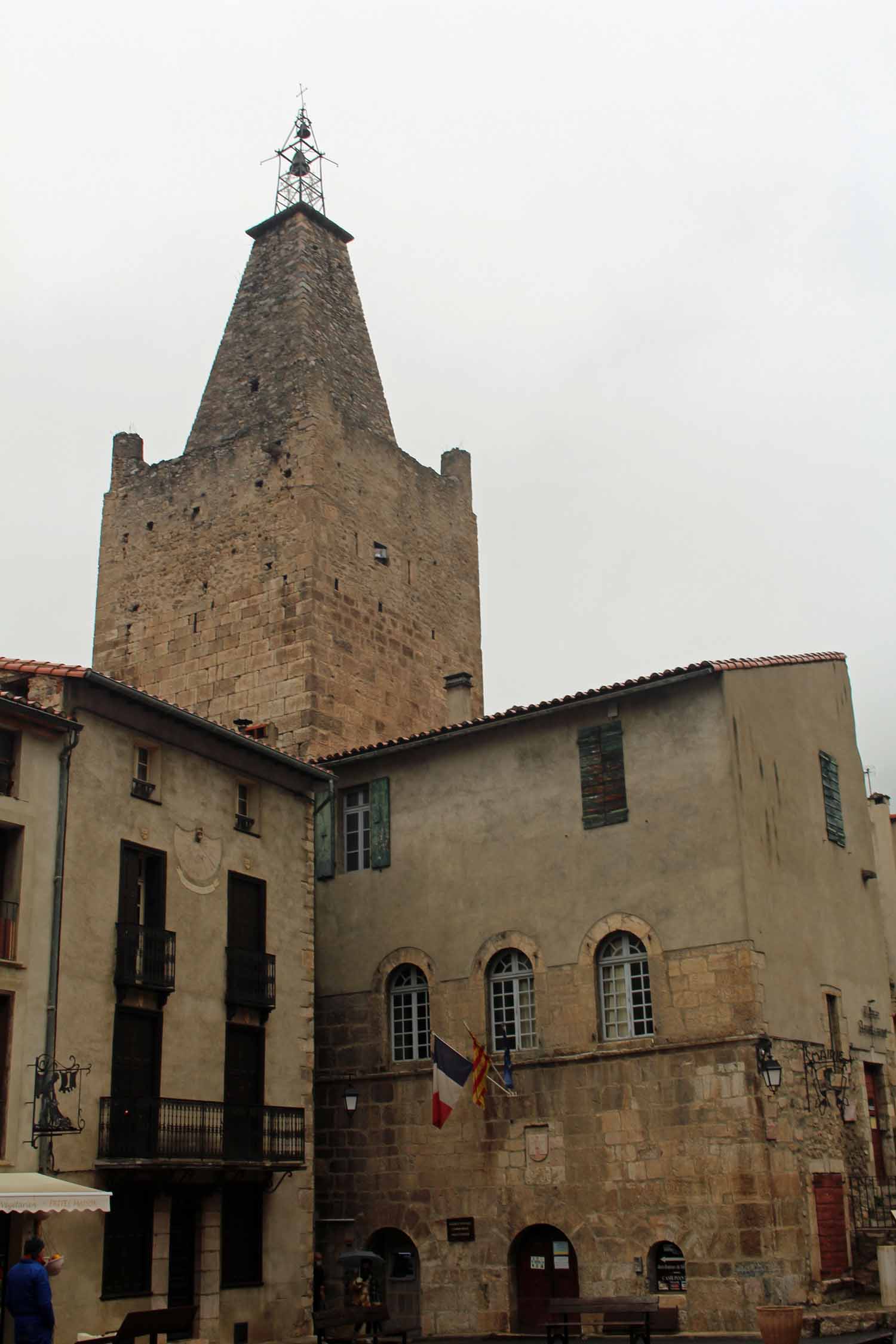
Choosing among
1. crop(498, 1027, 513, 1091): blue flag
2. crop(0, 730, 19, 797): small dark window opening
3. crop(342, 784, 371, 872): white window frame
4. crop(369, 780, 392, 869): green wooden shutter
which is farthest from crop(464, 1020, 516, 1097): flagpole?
crop(0, 730, 19, 797): small dark window opening

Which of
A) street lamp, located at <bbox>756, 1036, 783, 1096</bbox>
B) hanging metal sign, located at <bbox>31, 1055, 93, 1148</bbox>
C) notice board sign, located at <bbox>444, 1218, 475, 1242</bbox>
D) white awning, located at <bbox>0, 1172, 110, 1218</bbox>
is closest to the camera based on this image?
white awning, located at <bbox>0, 1172, 110, 1218</bbox>

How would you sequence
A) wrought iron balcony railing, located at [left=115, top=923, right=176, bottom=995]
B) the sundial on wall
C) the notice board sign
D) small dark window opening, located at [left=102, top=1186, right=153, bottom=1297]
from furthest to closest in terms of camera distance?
the notice board sign, the sundial on wall, wrought iron balcony railing, located at [left=115, top=923, right=176, bottom=995], small dark window opening, located at [left=102, top=1186, right=153, bottom=1297]

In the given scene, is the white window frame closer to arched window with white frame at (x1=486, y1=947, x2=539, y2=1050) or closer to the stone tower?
the stone tower

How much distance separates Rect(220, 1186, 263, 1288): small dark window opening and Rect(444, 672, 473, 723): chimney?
10429 millimetres

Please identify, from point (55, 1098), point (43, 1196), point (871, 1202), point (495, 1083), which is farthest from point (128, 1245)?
point (871, 1202)

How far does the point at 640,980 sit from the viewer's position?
22141 millimetres

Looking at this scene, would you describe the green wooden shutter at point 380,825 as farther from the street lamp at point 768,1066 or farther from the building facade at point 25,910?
the street lamp at point 768,1066

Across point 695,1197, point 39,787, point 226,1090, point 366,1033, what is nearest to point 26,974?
point 39,787

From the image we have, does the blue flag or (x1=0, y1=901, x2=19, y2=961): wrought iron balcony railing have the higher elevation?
(x1=0, y1=901, x2=19, y2=961): wrought iron balcony railing

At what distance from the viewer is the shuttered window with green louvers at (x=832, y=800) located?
24.9 m

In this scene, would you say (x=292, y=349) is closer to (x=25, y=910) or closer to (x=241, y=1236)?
(x=25, y=910)

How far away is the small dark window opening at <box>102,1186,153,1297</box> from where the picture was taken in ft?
60.5

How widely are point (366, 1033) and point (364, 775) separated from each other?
463 cm

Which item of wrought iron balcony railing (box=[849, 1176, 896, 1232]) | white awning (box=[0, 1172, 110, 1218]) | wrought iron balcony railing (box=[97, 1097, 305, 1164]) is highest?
wrought iron balcony railing (box=[97, 1097, 305, 1164])
